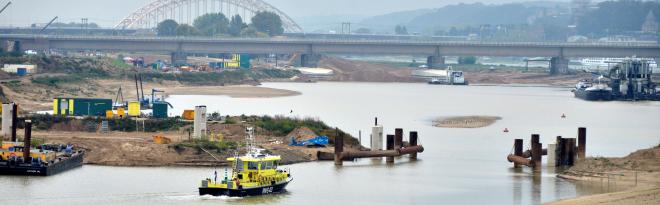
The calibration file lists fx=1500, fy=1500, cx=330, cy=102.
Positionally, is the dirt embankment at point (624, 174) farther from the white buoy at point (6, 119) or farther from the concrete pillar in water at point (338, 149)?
the white buoy at point (6, 119)

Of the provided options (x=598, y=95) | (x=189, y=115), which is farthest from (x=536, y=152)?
(x=598, y=95)

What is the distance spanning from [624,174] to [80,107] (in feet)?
90.0

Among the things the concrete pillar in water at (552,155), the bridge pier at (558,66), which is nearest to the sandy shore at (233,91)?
the bridge pier at (558,66)

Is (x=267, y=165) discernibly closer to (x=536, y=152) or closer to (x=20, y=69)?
(x=536, y=152)

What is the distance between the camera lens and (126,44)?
178 metres

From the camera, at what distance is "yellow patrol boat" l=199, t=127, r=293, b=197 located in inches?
1885

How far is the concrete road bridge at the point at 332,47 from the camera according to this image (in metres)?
175

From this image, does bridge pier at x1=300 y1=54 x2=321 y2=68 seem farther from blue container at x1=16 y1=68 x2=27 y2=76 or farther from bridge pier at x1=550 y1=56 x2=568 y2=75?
blue container at x1=16 y1=68 x2=27 y2=76

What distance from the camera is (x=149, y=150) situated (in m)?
58.4

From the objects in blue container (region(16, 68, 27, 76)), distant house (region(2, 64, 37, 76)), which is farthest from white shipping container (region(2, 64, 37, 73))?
blue container (region(16, 68, 27, 76))

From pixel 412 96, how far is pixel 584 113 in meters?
28.2

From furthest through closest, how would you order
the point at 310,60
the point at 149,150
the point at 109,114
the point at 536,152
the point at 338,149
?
the point at 310,60, the point at 109,114, the point at 536,152, the point at 338,149, the point at 149,150

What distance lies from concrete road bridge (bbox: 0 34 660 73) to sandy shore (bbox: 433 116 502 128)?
267ft

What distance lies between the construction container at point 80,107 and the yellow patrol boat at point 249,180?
A: 21387 mm
